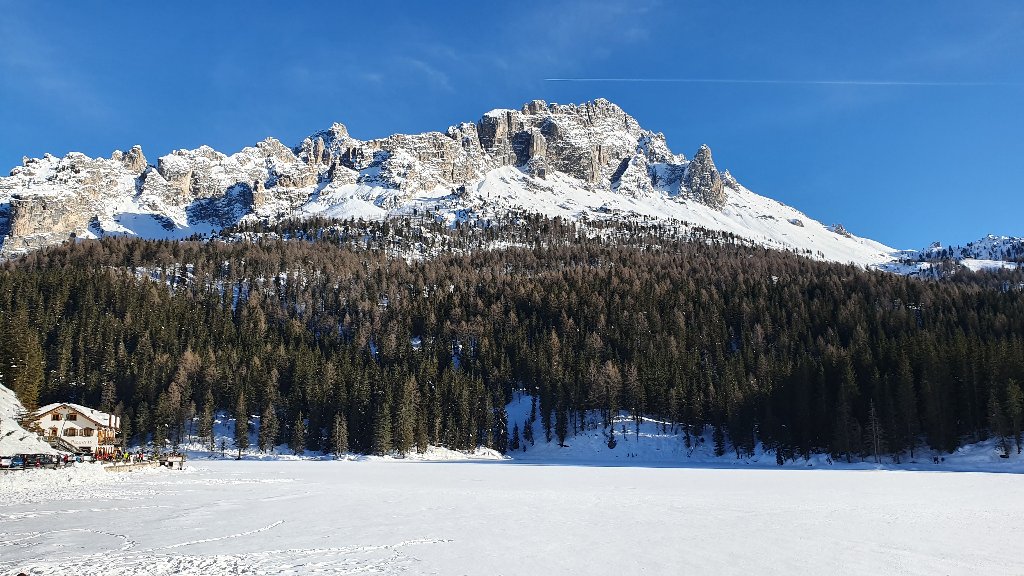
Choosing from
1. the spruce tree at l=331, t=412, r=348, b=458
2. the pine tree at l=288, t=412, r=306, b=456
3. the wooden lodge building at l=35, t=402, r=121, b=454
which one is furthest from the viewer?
the pine tree at l=288, t=412, r=306, b=456

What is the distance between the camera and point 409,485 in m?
43.8

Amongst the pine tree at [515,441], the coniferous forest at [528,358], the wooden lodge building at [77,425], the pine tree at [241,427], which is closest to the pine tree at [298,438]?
the coniferous forest at [528,358]

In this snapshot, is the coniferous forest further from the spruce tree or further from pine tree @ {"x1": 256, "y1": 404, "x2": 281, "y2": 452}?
the spruce tree

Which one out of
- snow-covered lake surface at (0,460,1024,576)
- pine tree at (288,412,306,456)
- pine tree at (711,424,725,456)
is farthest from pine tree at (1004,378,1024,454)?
pine tree at (288,412,306,456)

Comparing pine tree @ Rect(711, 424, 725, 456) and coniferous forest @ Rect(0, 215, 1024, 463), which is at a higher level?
coniferous forest @ Rect(0, 215, 1024, 463)

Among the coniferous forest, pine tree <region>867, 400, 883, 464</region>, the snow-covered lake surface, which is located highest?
the coniferous forest

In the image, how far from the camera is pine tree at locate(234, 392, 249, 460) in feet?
317

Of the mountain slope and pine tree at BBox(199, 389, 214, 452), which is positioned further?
pine tree at BBox(199, 389, 214, 452)

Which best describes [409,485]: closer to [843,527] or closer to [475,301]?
[843,527]

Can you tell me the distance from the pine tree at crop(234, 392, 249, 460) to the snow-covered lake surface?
6036 cm

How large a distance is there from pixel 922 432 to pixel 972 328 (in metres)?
63.6

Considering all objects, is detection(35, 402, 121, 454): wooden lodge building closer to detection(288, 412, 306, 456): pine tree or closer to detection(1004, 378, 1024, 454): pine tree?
detection(288, 412, 306, 456): pine tree

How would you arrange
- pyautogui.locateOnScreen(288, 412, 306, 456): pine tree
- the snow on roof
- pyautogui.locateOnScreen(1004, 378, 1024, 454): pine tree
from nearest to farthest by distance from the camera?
pyautogui.locateOnScreen(1004, 378, 1024, 454): pine tree < the snow on roof < pyautogui.locateOnScreen(288, 412, 306, 456): pine tree

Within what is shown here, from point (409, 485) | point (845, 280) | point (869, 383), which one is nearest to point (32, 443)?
point (409, 485)
